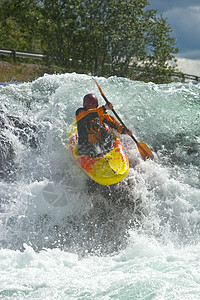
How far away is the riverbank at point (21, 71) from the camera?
14.1 metres

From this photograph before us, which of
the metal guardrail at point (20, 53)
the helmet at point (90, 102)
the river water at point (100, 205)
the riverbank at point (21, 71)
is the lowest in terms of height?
the river water at point (100, 205)

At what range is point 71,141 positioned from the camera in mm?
6340

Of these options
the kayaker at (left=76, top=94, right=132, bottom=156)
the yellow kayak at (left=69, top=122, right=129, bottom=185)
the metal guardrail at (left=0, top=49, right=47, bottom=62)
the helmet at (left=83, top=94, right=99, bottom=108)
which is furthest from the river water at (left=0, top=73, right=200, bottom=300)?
the metal guardrail at (left=0, top=49, right=47, bottom=62)

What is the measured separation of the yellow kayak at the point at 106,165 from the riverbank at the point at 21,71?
8778 mm

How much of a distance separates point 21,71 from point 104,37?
3.31 metres

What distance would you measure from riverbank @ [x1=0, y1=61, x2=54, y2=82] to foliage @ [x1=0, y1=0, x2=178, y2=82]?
601 millimetres

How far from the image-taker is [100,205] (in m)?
5.71

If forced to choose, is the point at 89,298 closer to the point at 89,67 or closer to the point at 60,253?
the point at 60,253

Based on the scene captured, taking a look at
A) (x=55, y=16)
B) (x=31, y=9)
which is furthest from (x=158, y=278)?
(x=31, y=9)

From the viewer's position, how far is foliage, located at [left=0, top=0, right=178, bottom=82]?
46.3ft

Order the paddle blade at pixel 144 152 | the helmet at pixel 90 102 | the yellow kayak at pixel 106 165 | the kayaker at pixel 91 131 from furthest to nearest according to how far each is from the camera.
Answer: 1. the paddle blade at pixel 144 152
2. the helmet at pixel 90 102
3. the kayaker at pixel 91 131
4. the yellow kayak at pixel 106 165

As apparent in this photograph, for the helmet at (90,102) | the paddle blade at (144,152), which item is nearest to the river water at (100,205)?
the paddle blade at (144,152)

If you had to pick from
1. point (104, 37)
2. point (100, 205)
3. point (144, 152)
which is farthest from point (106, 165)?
point (104, 37)

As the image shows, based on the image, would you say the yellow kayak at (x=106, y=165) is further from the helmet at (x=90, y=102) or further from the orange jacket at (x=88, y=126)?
the helmet at (x=90, y=102)
